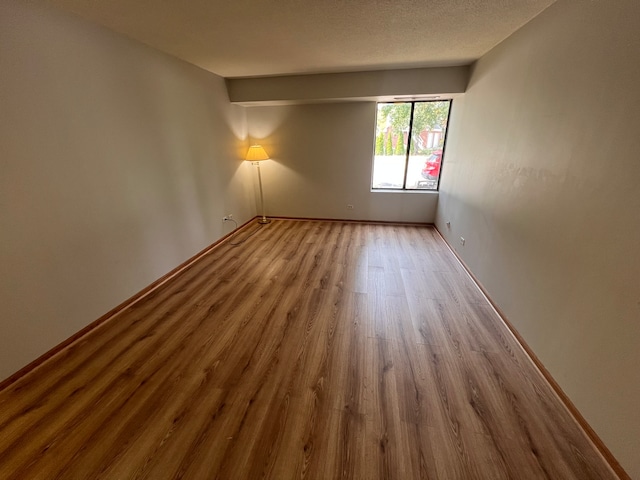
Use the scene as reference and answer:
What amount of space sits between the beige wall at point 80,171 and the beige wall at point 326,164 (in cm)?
171

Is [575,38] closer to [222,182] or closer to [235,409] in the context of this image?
[235,409]

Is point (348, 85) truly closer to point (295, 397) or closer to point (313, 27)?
point (313, 27)

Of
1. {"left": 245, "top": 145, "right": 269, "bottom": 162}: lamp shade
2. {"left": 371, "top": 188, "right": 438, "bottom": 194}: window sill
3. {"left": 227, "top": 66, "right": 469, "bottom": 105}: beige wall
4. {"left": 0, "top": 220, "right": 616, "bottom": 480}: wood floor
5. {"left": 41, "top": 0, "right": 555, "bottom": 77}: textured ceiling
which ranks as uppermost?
{"left": 41, "top": 0, "right": 555, "bottom": 77}: textured ceiling

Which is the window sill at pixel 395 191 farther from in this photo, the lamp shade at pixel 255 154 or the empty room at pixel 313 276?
the lamp shade at pixel 255 154

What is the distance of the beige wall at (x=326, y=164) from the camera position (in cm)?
463

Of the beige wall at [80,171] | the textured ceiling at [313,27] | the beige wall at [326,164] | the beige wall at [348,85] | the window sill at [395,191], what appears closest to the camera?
the beige wall at [80,171]

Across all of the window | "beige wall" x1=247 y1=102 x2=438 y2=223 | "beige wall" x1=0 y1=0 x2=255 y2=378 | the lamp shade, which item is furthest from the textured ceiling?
the lamp shade

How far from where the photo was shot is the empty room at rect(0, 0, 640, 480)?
52.6 inches

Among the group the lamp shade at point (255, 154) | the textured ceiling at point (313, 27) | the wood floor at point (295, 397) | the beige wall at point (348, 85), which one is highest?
the textured ceiling at point (313, 27)

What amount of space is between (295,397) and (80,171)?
2.40 meters

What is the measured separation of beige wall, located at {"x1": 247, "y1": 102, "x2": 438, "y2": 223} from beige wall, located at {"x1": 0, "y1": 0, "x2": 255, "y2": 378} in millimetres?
1713

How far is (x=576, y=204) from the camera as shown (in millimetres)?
1568

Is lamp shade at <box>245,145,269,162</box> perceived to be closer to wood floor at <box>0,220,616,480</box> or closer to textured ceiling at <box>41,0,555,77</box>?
textured ceiling at <box>41,0,555,77</box>

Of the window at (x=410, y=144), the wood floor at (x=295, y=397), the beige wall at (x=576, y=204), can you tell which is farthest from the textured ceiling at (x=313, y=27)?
the wood floor at (x=295, y=397)
